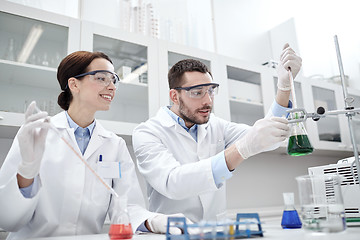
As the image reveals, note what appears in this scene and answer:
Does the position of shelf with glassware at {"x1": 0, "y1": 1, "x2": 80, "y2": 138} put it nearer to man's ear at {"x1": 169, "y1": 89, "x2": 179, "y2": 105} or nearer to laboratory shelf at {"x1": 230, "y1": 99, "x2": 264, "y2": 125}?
man's ear at {"x1": 169, "y1": 89, "x2": 179, "y2": 105}

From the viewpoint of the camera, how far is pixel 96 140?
1.54 m

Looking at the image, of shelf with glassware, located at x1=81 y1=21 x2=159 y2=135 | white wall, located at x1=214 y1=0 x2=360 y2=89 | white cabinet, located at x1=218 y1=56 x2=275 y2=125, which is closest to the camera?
shelf with glassware, located at x1=81 y1=21 x2=159 y2=135

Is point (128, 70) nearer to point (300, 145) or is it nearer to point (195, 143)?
point (195, 143)

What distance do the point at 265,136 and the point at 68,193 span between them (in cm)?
86

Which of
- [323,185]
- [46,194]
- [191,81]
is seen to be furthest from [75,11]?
[323,185]

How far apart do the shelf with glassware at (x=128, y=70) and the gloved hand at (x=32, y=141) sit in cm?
104

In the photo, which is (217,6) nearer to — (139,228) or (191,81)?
(191,81)

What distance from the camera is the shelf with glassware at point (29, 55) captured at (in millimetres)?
1963

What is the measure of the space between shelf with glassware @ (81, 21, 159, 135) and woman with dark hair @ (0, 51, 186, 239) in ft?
2.02

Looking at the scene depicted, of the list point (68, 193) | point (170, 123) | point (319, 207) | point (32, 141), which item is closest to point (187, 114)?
point (170, 123)

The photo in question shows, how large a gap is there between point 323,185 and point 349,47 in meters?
3.69

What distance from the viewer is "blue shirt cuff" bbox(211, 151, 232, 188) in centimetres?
123

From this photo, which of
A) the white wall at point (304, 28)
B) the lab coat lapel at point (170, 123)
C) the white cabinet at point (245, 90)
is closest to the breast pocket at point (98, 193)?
the lab coat lapel at point (170, 123)

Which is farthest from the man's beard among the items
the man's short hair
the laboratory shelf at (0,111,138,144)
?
the laboratory shelf at (0,111,138,144)
